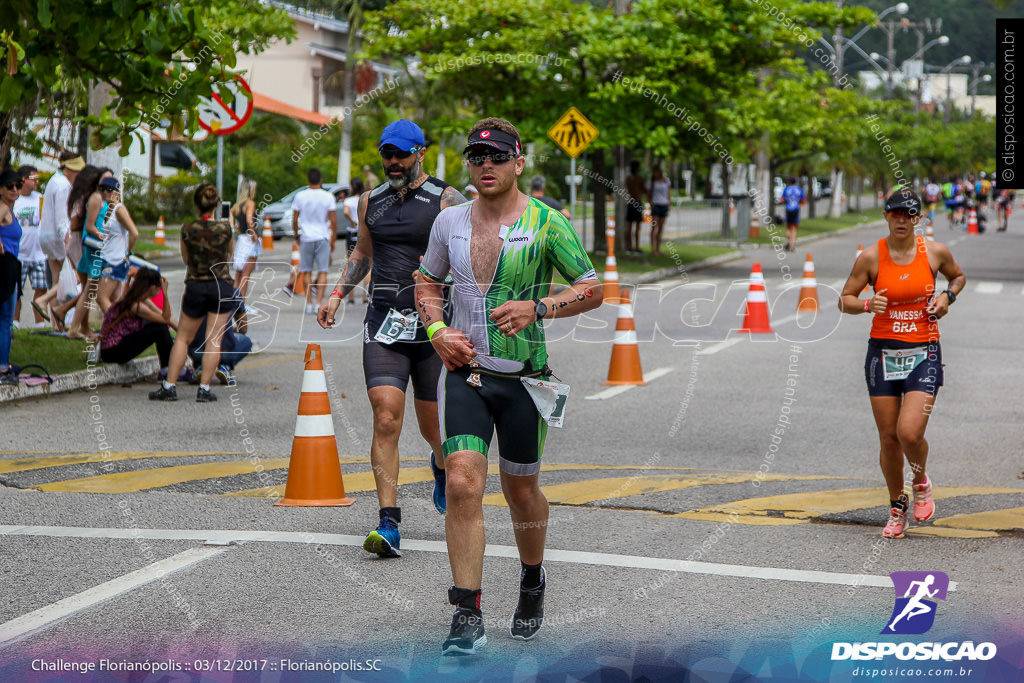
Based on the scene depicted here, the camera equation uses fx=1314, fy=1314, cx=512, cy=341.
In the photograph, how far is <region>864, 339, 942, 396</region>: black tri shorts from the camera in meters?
6.71

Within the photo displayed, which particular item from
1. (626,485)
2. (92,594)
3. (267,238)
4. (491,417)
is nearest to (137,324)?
(626,485)

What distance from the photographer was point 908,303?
6852 millimetres

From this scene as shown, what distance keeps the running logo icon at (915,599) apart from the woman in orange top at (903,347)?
2.89ft

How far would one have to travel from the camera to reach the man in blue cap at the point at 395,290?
253 inches

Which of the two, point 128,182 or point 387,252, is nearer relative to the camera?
point 387,252

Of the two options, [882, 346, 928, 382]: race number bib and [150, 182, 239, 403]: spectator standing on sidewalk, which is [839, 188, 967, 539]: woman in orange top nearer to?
[882, 346, 928, 382]: race number bib

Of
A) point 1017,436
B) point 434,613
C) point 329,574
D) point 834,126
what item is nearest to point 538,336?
point 434,613

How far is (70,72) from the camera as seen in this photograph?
10.3 m

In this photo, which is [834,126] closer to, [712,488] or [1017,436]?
[1017,436]

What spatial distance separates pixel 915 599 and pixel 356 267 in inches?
127

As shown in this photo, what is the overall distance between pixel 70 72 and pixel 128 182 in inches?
1126

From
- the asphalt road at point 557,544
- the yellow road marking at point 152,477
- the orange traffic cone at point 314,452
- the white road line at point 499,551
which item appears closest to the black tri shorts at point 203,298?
the asphalt road at point 557,544

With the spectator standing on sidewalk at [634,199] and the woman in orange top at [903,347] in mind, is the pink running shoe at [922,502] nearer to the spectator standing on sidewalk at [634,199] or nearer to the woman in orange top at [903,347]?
the woman in orange top at [903,347]

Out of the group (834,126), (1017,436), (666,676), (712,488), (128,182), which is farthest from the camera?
(834,126)
